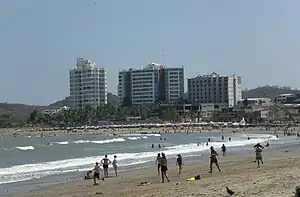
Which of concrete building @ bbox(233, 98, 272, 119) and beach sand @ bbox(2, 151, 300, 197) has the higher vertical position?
concrete building @ bbox(233, 98, 272, 119)

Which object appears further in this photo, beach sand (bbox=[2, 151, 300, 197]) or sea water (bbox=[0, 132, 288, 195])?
sea water (bbox=[0, 132, 288, 195])

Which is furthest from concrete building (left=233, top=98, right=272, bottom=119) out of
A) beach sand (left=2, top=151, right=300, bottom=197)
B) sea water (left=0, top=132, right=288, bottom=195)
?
beach sand (left=2, top=151, right=300, bottom=197)

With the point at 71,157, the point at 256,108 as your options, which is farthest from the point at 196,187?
the point at 256,108

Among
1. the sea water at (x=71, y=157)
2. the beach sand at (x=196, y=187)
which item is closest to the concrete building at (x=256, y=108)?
the sea water at (x=71, y=157)

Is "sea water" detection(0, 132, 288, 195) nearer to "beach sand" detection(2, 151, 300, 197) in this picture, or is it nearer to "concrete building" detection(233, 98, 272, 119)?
"beach sand" detection(2, 151, 300, 197)

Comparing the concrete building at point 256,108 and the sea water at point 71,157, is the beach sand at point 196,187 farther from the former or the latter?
the concrete building at point 256,108

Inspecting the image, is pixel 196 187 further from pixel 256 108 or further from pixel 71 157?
pixel 256 108

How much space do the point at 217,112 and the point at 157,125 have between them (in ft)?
92.5

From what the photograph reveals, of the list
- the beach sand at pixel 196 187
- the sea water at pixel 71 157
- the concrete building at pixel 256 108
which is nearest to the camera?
the beach sand at pixel 196 187

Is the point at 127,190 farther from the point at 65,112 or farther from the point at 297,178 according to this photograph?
the point at 65,112

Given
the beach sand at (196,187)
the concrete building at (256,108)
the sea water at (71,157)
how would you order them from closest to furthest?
the beach sand at (196,187)
the sea water at (71,157)
the concrete building at (256,108)

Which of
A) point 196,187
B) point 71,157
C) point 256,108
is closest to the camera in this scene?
point 196,187

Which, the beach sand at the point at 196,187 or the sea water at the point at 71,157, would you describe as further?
the sea water at the point at 71,157

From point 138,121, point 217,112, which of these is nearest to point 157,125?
point 138,121
